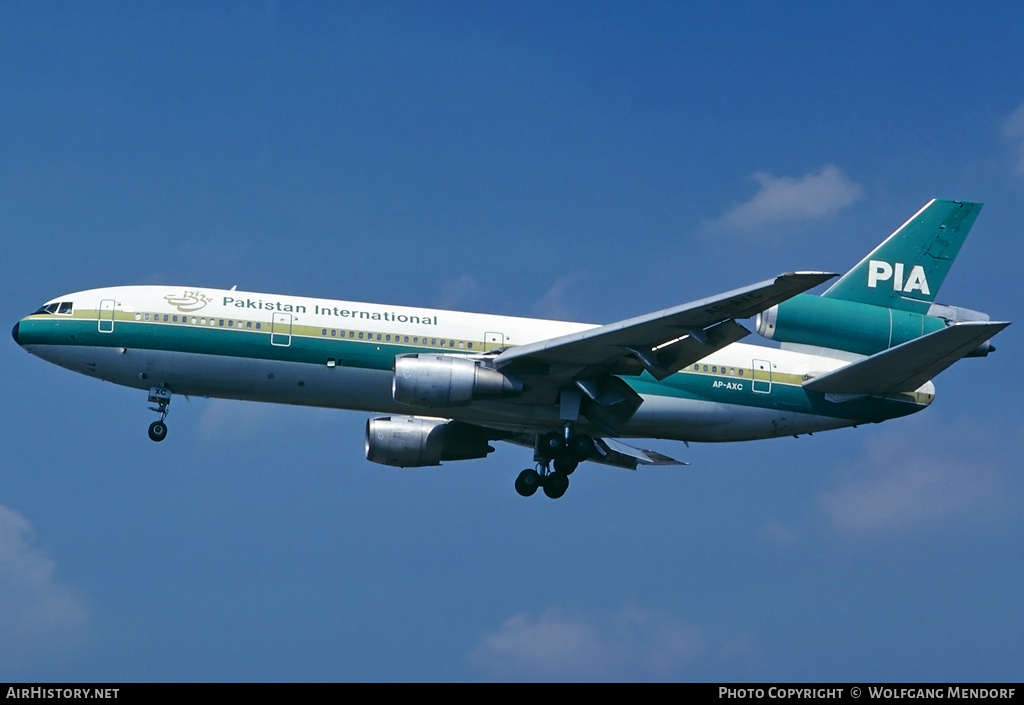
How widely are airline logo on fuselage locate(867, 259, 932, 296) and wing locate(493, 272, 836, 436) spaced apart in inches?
313

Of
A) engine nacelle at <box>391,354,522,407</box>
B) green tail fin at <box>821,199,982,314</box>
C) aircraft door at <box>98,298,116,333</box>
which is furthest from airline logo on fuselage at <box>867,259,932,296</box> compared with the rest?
aircraft door at <box>98,298,116,333</box>

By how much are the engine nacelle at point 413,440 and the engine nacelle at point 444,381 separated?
189 inches

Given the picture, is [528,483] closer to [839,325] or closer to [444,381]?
[444,381]

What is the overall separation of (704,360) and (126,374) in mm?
15956

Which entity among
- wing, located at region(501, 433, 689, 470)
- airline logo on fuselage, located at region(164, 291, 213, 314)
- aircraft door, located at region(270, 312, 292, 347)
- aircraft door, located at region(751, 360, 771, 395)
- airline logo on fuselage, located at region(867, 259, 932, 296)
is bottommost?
wing, located at region(501, 433, 689, 470)

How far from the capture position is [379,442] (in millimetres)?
41312

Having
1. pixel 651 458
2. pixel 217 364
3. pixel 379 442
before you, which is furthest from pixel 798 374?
pixel 217 364

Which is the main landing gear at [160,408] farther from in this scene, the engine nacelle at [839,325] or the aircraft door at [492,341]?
the engine nacelle at [839,325]

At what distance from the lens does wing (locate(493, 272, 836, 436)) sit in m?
33.8

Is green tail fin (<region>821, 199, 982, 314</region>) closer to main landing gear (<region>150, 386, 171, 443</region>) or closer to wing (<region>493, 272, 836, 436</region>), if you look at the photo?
wing (<region>493, 272, 836, 436</region>)

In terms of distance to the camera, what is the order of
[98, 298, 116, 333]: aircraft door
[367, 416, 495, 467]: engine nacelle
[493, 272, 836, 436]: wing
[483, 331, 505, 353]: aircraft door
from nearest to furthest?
[493, 272, 836, 436]: wing, [98, 298, 116, 333]: aircraft door, [483, 331, 505, 353]: aircraft door, [367, 416, 495, 467]: engine nacelle

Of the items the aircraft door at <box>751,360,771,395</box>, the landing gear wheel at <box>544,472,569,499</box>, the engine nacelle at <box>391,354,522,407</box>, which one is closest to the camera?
the engine nacelle at <box>391,354,522,407</box>

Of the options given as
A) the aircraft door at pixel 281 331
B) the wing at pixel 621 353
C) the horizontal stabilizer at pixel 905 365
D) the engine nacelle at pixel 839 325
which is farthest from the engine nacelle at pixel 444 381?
the horizontal stabilizer at pixel 905 365
